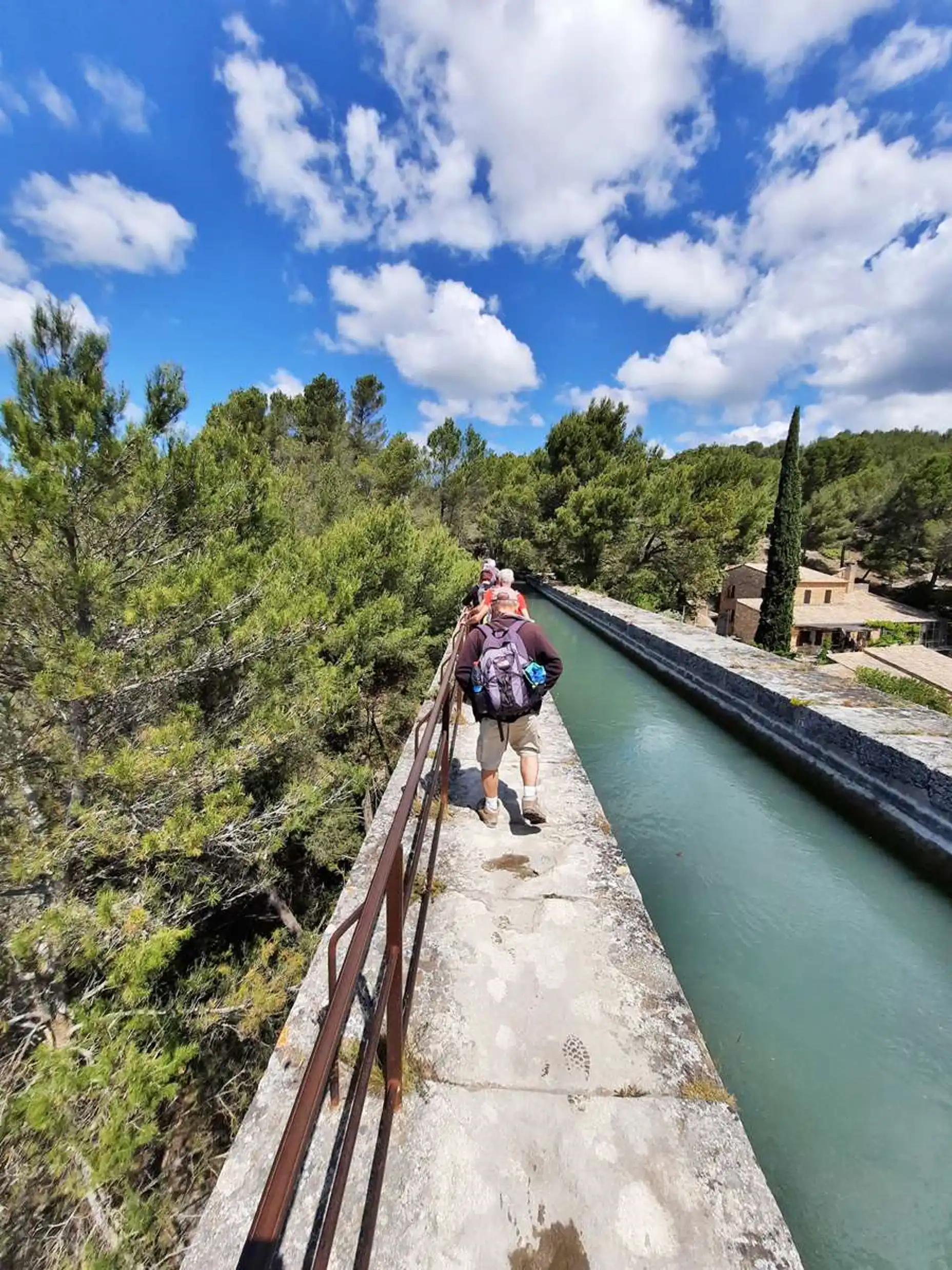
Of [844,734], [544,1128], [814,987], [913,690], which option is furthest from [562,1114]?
[913,690]

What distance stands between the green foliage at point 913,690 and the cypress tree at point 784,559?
487cm

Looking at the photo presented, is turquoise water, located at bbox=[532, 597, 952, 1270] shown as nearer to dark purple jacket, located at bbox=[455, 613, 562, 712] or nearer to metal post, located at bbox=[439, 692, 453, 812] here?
metal post, located at bbox=[439, 692, 453, 812]

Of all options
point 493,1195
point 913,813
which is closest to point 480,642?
point 493,1195

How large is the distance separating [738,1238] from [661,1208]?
19 cm

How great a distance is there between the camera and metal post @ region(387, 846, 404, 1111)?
1475 millimetres

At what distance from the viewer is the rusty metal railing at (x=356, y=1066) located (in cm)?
67

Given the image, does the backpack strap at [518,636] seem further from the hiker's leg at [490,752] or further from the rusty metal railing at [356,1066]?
the rusty metal railing at [356,1066]

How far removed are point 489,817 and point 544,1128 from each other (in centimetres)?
181

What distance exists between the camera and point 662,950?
2.34m

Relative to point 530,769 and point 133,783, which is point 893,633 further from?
point 133,783

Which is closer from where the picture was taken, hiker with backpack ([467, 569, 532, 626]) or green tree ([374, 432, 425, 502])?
hiker with backpack ([467, 569, 532, 626])

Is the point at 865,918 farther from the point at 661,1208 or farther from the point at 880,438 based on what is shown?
the point at 880,438

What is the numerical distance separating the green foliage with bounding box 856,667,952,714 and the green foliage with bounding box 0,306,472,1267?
49.2ft

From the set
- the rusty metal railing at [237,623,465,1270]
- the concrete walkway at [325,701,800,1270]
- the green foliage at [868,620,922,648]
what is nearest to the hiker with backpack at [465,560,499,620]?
the concrete walkway at [325,701,800,1270]
